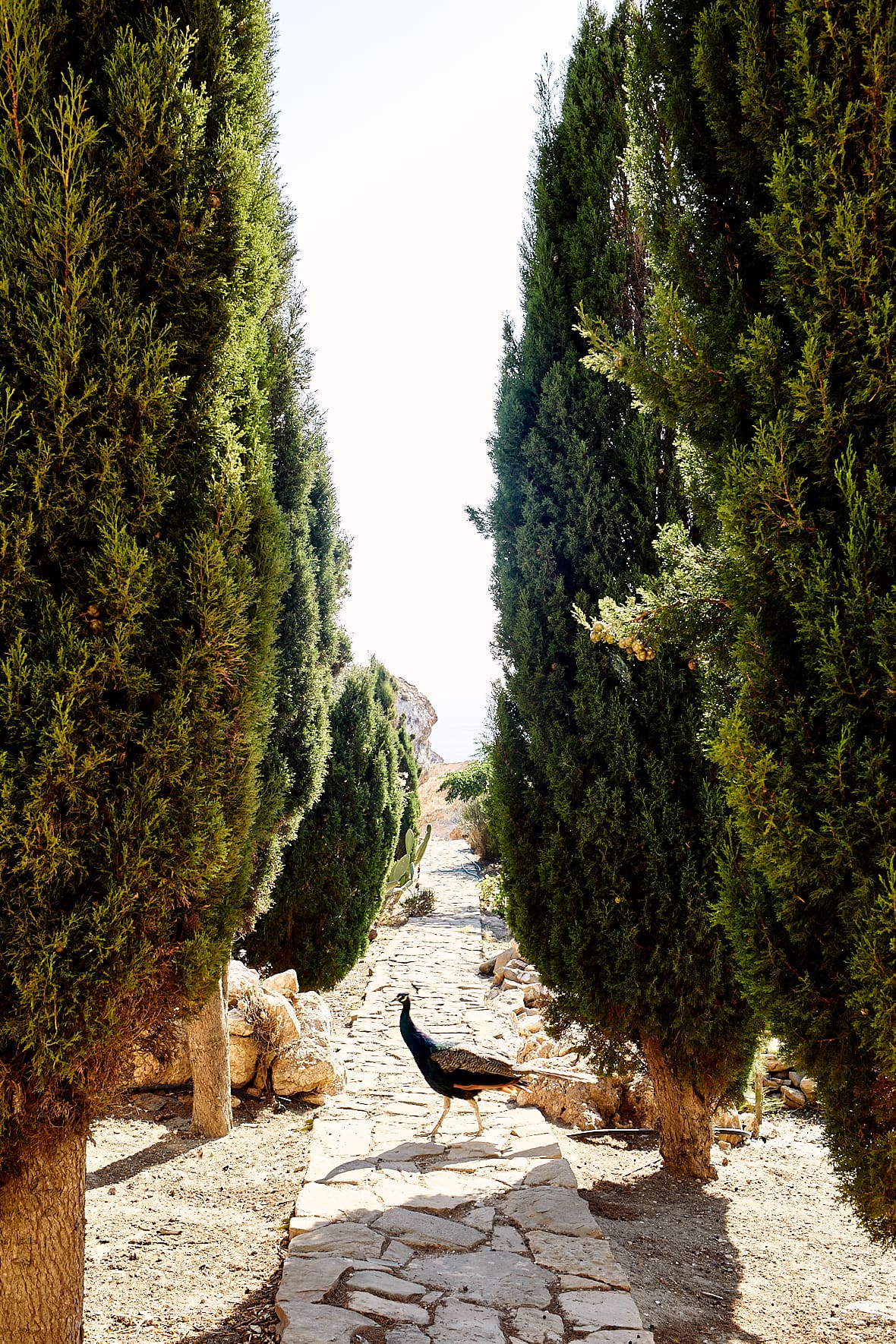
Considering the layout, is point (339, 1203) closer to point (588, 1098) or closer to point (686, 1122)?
point (686, 1122)

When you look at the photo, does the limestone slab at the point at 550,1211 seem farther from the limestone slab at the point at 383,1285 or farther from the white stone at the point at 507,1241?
the limestone slab at the point at 383,1285

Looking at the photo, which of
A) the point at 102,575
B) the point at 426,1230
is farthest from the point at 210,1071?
the point at 102,575

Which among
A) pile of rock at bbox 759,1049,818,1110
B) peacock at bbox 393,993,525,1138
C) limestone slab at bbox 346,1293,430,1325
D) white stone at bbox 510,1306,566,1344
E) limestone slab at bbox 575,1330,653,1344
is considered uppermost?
peacock at bbox 393,993,525,1138

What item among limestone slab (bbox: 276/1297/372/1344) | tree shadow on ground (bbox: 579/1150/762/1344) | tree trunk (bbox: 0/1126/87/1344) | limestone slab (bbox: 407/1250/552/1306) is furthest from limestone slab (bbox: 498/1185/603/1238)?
tree trunk (bbox: 0/1126/87/1344)

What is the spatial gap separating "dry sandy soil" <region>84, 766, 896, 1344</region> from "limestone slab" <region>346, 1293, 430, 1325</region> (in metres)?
0.34

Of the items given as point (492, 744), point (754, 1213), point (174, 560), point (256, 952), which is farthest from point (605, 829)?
point (256, 952)

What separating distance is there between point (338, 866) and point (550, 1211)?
4.86 meters

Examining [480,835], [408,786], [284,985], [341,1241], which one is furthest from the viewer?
[480,835]

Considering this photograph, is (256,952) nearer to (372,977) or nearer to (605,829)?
(372,977)

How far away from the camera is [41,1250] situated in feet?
8.80

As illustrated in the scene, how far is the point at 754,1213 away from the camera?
4.30 metres

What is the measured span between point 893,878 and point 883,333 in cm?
159

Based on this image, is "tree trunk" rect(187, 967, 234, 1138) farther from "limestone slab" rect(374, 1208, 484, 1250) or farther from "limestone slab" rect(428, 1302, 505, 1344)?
"limestone slab" rect(428, 1302, 505, 1344)

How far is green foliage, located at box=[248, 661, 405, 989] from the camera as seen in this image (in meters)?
8.19
